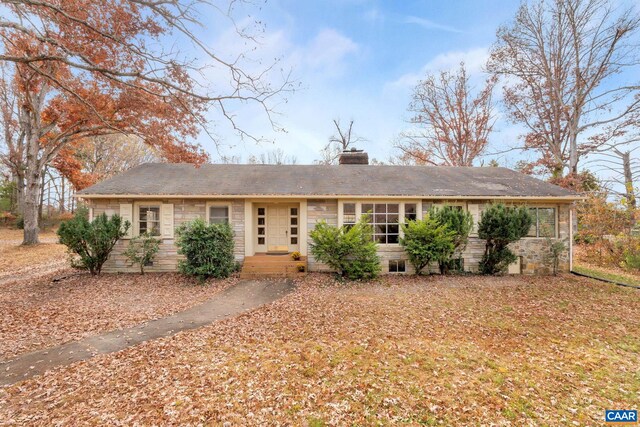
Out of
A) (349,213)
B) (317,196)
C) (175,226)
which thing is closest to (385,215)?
(349,213)

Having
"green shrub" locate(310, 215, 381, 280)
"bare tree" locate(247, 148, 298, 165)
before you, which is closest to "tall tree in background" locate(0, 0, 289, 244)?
"green shrub" locate(310, 215, 381, 280)

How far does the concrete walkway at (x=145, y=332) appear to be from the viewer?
3.85 meters

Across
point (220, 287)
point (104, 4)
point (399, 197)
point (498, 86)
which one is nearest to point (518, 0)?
point (498, 86)

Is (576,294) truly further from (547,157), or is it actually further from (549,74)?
(549,74)

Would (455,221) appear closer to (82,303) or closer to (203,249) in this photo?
(203,249)

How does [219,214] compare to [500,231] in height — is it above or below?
above

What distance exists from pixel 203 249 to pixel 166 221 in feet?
7.33

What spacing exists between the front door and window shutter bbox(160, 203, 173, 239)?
134 inches

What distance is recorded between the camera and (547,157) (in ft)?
56.6

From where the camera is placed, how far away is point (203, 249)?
27.8 feet

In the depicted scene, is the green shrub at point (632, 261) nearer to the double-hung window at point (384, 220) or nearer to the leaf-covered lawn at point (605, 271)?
the leaf-covered lawn at point (605, 271)

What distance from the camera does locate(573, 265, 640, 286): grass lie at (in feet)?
28.9

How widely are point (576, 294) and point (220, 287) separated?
983cm

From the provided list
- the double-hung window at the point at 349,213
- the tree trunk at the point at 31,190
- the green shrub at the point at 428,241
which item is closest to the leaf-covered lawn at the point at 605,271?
the green shrub at the point at 428,241
